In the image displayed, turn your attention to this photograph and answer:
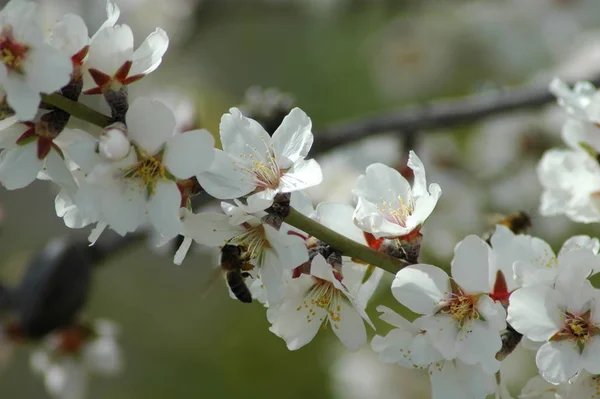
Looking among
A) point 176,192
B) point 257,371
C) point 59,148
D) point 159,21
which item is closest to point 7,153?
point 59,148

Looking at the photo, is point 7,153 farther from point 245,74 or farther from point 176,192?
point 245,74

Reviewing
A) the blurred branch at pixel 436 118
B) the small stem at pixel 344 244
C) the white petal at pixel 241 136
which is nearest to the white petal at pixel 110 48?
the white petal at pixel 241 136

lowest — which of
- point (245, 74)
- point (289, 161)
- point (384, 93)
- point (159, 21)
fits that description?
point (245, 74)

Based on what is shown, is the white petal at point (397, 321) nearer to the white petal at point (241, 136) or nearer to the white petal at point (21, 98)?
the white petal at point (241, 136)

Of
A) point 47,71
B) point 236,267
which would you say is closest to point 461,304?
point 236,267

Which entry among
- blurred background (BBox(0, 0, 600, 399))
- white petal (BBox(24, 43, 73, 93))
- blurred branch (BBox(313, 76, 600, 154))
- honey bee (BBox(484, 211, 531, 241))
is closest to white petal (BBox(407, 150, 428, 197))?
honey bee (BBox(484, 211, 531, 241))

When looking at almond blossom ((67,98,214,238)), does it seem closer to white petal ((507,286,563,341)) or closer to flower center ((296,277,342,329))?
flower center ((296,277,342,329))

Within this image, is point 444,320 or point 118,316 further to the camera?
point 118,316
